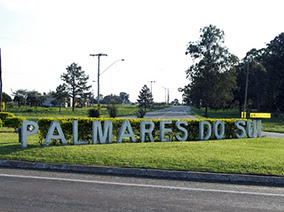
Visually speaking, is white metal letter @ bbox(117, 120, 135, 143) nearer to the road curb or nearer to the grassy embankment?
the road curb

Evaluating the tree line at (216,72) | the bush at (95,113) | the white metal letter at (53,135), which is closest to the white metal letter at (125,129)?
→ the white metal letter at (53,135)

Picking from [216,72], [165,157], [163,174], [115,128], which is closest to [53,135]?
[115,128]

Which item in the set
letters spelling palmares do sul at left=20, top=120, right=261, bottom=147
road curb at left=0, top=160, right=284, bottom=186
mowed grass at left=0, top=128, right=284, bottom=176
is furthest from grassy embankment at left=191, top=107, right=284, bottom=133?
road curb at left=0, top=160, right=284, bottom=186

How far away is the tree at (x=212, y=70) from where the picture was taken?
51.1m

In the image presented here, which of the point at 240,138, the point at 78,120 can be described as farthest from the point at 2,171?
the point at 240,138

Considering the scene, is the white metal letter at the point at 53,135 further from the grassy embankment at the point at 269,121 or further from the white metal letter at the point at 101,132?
the grassy embankment at the point at 269,121

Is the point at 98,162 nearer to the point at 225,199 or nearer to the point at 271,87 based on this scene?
the point at 225,199

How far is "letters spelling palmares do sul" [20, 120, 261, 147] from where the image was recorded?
11.0 meters

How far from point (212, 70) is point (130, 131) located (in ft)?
136

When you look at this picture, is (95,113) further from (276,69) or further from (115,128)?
(276,69)

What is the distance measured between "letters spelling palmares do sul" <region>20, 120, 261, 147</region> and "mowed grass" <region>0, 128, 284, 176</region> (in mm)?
794

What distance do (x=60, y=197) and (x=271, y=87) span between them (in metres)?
57.4

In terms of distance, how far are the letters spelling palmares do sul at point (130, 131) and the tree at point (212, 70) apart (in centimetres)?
3578

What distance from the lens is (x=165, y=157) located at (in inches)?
356
